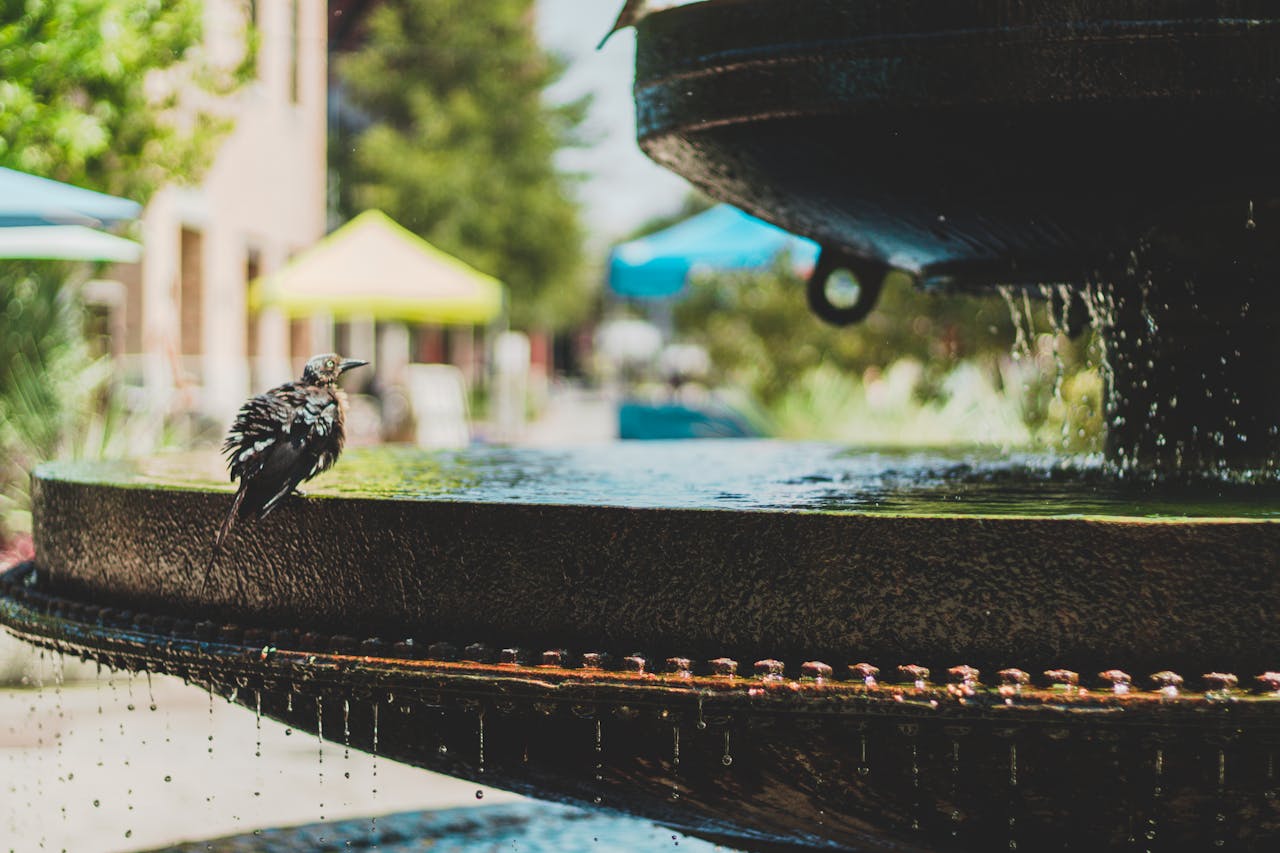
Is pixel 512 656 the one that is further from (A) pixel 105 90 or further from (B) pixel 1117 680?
(A) pixel 105 90

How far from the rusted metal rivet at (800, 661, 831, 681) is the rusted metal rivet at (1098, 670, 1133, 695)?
0.38m

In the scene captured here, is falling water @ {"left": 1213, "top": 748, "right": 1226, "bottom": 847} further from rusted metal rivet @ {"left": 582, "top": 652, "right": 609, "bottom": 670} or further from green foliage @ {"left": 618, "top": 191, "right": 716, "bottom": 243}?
green foliage @ {"left": 618, "top": 191, "right": 716, "bottom": 243}

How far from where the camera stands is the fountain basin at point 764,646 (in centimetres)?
230

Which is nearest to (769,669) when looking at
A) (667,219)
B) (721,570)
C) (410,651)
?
(721,570)

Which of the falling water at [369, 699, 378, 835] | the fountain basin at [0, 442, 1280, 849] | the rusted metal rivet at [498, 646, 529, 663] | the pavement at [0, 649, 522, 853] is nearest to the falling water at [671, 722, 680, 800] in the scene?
the fountain basin at [0, 442, 1280, 849]

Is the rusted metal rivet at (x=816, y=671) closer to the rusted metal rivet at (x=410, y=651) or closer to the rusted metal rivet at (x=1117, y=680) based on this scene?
the rusted metal rivet at (x=1117, y=680)

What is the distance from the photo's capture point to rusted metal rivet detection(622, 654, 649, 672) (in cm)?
246

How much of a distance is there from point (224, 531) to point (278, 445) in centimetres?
18

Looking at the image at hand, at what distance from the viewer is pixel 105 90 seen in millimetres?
10664

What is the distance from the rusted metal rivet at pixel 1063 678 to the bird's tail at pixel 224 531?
1349 mm

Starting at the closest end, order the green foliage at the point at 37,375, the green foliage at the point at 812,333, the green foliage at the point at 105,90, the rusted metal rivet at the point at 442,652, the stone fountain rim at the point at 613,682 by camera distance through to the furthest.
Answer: the stone fountain rim at the point at 613,682, the rusted metal rivet at the point at 442,652, the green foliage at the point at 105,90, the green foliage at the point at 37,375, the green foliage at the point at 812,333

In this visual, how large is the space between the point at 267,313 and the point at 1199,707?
2155cm

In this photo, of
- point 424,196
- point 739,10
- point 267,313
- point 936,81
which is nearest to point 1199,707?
point 936,81

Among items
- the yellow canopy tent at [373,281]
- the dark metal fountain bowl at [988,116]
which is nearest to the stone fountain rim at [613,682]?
the dark metal fountain bowl at [988,116]
